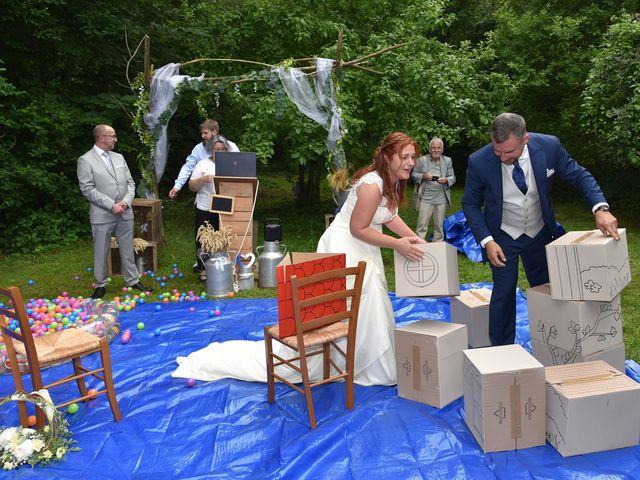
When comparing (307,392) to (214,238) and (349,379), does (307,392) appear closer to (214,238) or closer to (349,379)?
(349,379)

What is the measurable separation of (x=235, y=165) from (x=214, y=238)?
0.86 m

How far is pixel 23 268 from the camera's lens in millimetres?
7762

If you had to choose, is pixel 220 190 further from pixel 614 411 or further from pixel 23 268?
pixel 614 411

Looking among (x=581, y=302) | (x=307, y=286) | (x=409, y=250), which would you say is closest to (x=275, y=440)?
(x=307, y=286)

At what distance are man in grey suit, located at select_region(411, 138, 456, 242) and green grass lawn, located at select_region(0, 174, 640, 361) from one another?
1.56ft

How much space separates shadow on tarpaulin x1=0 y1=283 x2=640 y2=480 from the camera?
2.71 m

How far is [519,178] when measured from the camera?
11.4 feet

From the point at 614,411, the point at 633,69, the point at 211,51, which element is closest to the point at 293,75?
the point at 211,51

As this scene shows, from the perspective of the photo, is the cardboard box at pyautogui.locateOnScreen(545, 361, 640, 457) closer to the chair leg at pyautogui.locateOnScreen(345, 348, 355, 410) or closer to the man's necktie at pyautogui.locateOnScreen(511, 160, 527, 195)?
the chair leg at pyautogui.locateOnScreen(345, 348, 355, 410)

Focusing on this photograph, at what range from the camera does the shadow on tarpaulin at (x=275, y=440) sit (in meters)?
2.71

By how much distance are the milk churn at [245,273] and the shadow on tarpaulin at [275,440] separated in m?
2.17

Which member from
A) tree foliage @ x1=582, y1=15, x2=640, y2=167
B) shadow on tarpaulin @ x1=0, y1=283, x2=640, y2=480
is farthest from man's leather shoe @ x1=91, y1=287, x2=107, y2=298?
tree foliage @ x1=582, y1=15, x2=640, y2=167

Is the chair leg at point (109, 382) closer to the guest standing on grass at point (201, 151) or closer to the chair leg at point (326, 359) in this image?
the chair leg at point (326, 359)

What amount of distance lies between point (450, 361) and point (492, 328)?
644mm
